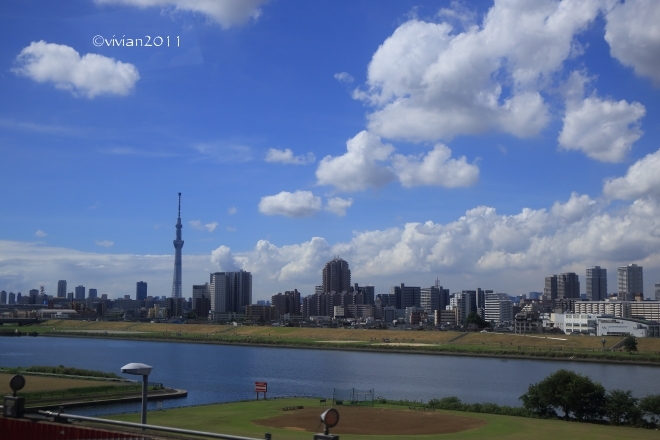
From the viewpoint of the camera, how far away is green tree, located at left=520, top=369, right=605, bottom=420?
28812 mm

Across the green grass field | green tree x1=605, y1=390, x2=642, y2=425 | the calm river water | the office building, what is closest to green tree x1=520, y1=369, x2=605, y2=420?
green tree x1=605, y1=390, x2=642, y2=425

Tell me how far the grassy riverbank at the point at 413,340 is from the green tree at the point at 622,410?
4030cm

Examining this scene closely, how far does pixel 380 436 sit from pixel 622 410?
11.7 m

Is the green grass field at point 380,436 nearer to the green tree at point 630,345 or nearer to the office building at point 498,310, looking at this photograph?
the green tree at point 630,345

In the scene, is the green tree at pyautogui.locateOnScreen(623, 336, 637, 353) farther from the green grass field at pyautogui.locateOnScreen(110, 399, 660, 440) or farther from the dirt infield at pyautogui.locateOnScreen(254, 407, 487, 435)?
the dirt infield at pyautogui.locateOnScreen(254, 407, 487, 435)

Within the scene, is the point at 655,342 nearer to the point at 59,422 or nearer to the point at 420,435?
Result: the point at 420,435

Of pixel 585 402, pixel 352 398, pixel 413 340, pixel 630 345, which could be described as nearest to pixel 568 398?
pixel 585 402

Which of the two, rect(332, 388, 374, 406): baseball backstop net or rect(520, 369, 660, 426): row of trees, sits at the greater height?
rect(520, 369, 660, 426): row of trees

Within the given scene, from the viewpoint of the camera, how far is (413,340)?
9712 centimetres

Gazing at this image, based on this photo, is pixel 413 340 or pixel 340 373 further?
pixel 413 340

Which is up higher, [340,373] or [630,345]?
[630,345]

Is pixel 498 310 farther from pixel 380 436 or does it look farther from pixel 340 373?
pixel 380 436

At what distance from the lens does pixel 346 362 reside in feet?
213

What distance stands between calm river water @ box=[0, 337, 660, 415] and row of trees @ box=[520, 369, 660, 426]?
690 centimetres
